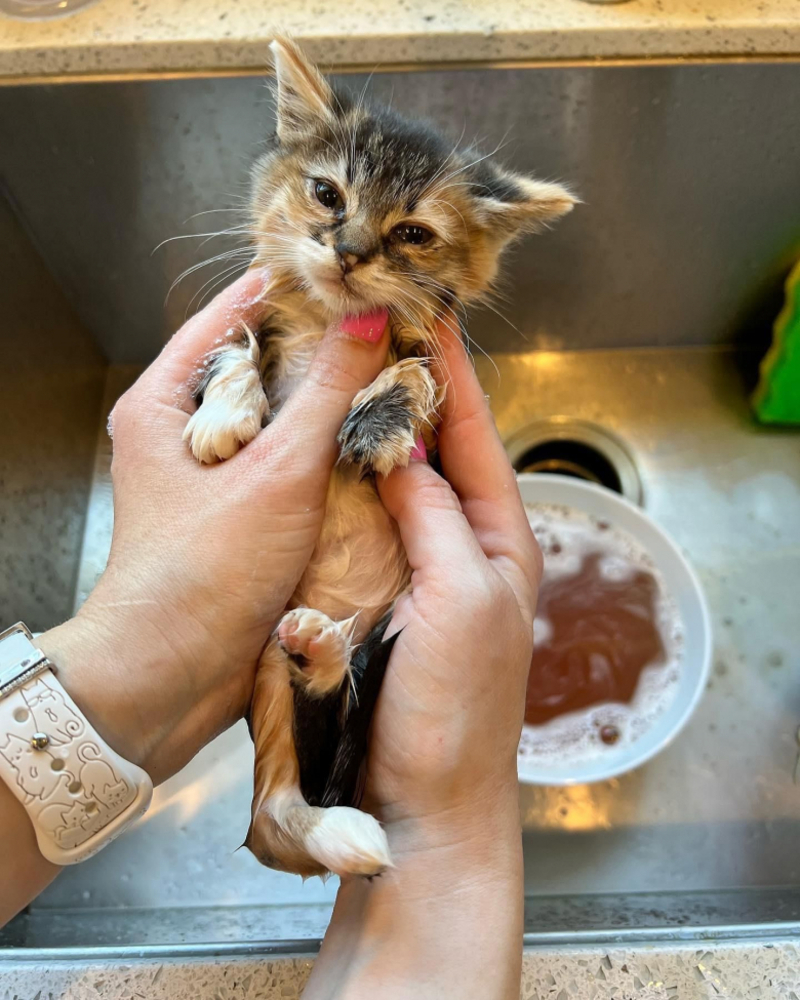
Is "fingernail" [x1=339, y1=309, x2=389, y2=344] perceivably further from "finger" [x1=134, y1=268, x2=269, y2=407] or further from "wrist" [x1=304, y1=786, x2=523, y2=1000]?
"wrist" [x1=304, y1=786, x2=523, y2=1000]

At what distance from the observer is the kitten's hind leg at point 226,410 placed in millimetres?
1044

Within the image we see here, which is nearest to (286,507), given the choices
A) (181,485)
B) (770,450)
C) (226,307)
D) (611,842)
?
(181,485)

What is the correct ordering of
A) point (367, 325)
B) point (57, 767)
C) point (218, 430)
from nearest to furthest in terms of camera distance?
1. point (57, 767)
2. point (218, 430)
3. point (367, 325)

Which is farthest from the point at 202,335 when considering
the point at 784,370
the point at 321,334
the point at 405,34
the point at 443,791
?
the point at 784,370

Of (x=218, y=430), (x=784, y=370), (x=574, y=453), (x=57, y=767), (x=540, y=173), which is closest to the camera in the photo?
(x=57, y=767)

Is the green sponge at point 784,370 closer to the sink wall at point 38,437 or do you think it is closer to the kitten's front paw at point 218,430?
the kitten's front paw at point 218,430

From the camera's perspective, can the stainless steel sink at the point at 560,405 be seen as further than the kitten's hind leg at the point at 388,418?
Yes

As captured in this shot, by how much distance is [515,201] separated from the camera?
3.92 feet

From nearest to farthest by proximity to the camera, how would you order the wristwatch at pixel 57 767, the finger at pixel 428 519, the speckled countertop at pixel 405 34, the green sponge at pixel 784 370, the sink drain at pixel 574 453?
the wristwatch at pixel 57 767, the finger at pixel 428 519, the speckled countertop at pixel 405 34, the green sponge at pixel 784 370, the sink drain at pixel 574 453

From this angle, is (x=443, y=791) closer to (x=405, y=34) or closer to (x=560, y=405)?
(x=560, y=405)

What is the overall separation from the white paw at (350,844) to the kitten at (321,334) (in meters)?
0.02

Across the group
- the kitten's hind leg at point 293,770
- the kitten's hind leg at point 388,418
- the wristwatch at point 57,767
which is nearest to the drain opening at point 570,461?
the kitten's hind leg at point 388,418

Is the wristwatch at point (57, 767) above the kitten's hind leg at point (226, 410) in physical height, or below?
below

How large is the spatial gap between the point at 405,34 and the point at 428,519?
94cm
